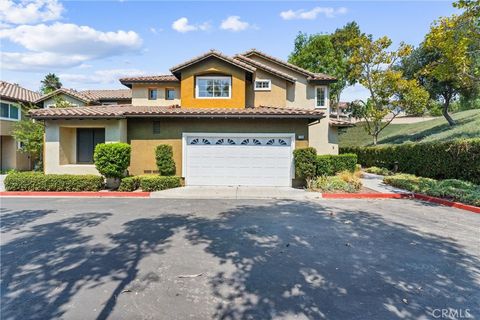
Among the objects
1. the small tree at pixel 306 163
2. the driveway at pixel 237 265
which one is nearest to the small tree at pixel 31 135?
the driveway at pixel 237 265

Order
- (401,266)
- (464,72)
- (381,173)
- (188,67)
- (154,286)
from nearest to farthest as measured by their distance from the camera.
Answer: (154,286), (401,266), (464,72), (188,67), (381,173)

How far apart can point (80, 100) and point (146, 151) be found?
1056cm

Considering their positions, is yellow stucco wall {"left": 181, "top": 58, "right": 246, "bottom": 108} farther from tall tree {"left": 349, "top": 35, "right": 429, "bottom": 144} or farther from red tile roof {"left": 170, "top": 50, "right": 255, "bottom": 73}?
tall tree {"left": 349, "top": 35, "right": 429, "bottom": 144}

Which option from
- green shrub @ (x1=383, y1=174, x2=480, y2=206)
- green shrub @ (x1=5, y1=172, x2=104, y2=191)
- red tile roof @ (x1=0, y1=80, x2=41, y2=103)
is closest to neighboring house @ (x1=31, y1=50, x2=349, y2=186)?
green shrub @ (x1=5, y1=172, x2=104, y2=191)

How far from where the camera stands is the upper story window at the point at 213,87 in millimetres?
15461

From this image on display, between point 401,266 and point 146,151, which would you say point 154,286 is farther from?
point 146,151

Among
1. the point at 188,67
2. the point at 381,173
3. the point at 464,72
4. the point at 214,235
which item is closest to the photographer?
the point at 214,235

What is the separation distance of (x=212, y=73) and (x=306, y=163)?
7.12 m

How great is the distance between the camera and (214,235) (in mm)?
6438

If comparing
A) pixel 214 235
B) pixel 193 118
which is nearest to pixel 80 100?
pixel 193 118

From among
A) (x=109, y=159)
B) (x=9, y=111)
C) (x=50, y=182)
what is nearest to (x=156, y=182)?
(x=109, y=159)

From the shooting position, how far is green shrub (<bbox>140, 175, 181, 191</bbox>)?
12.3 metres

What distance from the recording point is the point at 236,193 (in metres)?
12.0

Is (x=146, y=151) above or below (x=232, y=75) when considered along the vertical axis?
below
